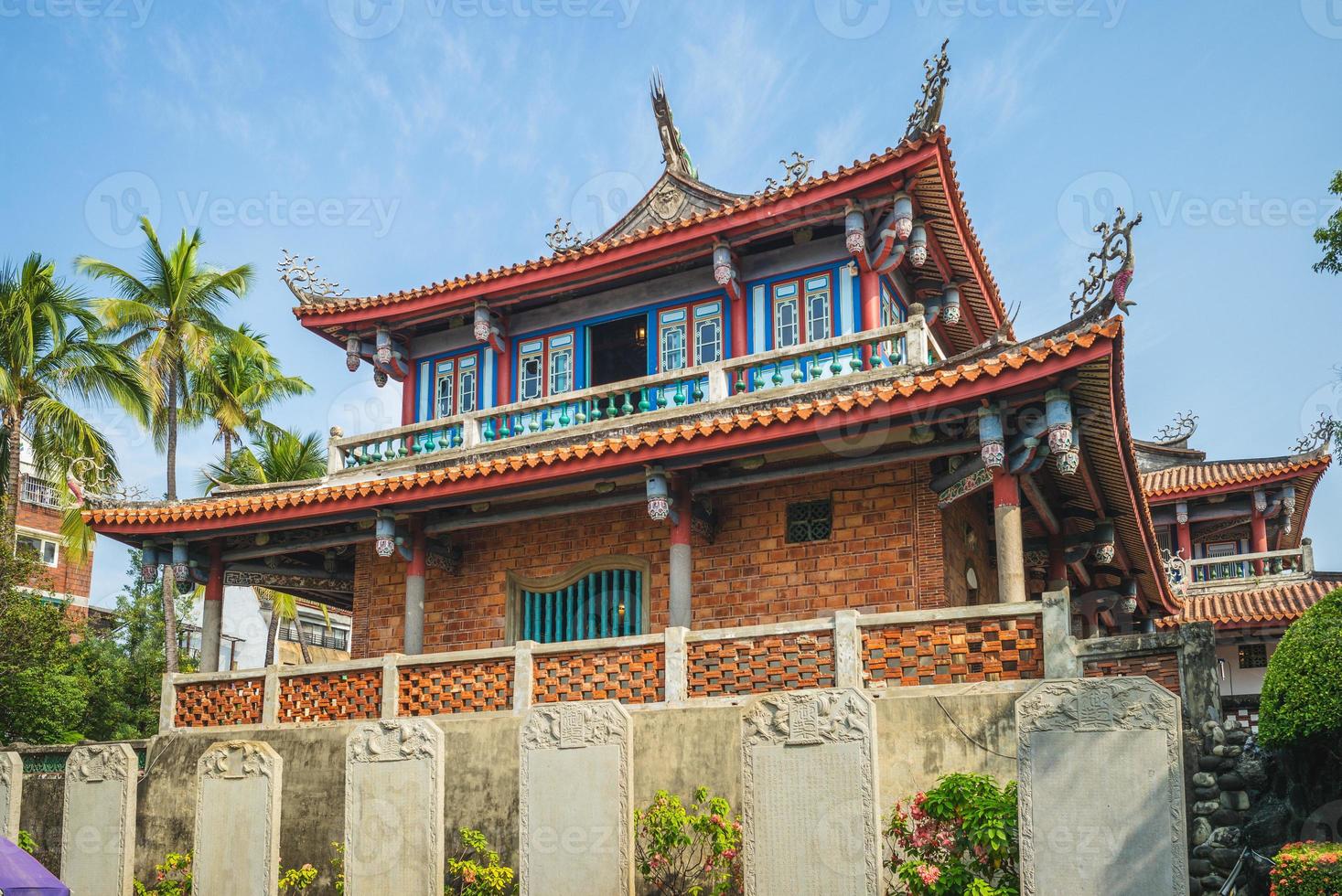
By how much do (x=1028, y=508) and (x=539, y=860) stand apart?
7.86m

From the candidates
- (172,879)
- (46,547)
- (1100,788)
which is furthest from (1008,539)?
(46,547)

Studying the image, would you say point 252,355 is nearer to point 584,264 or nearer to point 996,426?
point 584,264

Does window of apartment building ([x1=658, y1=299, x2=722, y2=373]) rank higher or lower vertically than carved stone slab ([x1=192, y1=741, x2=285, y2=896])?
higher

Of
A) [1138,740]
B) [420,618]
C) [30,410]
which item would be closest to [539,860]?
[1138,740]

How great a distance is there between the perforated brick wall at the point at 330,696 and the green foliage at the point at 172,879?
5.88ft

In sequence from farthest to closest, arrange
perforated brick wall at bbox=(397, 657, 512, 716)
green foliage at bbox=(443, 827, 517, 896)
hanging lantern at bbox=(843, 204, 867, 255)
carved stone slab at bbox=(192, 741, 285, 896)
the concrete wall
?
1. hanging lantern at bbox=(843, 204, 867, 255)
2. perforated brick wall at bbox=(397, 657, 512, 716)
3. carved stone slab at bbox=(192, 741, 285, 896)
4. green foliage at bbox=(443, 827, 517, 896)
5. the concrete wall

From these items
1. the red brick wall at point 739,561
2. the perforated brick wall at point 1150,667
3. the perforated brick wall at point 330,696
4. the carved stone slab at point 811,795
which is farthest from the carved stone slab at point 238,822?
the perforated brick wall at point 1150,667

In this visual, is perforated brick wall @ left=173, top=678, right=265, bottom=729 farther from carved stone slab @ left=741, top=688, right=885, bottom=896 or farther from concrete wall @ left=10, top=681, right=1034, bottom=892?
carved stone slab @ left=741, top=688, right=885, bottom=896

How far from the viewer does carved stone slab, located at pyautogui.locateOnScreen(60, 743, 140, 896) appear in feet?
38.4

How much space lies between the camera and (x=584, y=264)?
628 inches

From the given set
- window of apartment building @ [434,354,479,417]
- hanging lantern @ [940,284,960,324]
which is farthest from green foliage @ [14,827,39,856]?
hanging lantern @ [940,284,960,324]

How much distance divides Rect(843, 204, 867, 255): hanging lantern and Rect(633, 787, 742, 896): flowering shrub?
6.92 m

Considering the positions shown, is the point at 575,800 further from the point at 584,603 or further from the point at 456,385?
the point at 456,385

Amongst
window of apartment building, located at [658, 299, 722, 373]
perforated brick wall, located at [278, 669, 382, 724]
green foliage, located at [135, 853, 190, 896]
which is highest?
window of apartment building, located at [658, 299, 722, 373]
